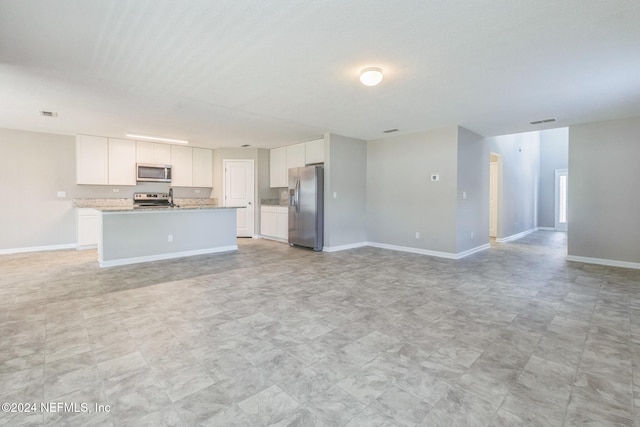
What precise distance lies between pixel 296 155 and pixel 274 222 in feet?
5.86

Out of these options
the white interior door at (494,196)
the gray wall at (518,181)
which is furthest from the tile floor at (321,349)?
the white interior door at (494,196)

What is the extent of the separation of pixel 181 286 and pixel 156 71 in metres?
2.44

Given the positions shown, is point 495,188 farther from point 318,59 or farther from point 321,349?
point 321,349

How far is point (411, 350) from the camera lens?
85.7 inches

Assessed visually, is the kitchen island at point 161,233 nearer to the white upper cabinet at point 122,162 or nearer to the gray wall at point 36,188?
the white upper cabinet at point 122,162

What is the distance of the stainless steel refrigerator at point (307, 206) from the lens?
611 centimetres

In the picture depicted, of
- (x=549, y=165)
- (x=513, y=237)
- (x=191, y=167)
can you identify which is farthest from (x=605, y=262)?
(x=191, y=167)

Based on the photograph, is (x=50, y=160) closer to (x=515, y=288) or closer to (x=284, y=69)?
(x=284, y=69)

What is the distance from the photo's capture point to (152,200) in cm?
712

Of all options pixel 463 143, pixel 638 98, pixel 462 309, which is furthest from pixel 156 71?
pixel 638 98

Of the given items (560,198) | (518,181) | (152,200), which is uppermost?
(518,181)

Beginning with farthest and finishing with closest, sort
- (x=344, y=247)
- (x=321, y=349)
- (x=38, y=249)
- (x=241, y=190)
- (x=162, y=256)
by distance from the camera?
(x=241, y=190)
(x=344, y=247)
(x=38, y=249)
(x=162, y=256)
(x=321, y=349)

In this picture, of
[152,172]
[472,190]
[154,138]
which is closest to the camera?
[472,190]

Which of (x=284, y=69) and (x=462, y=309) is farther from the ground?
(x=284, y=69)
